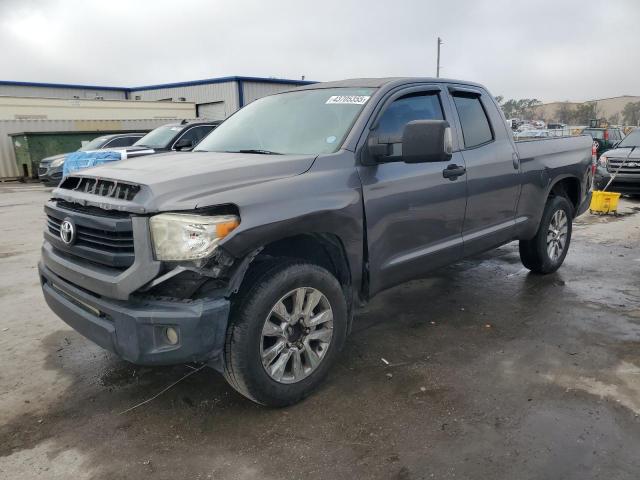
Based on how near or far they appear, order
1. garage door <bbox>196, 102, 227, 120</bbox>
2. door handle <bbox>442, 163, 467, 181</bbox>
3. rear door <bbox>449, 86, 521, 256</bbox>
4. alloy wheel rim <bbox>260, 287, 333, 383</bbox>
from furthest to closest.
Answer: garage door <bbox>196, 102, 227, 120</bbox>, rear door <bbox>449, 86, 521, 256</bbox>, door handle <bbox>442, 163, 467, 181</bbox>, alloy wheel rim <bbox>260, 287, 333, 383</bbox>

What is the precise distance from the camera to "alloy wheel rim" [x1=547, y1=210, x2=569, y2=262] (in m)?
5.38

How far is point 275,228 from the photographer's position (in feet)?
8.86

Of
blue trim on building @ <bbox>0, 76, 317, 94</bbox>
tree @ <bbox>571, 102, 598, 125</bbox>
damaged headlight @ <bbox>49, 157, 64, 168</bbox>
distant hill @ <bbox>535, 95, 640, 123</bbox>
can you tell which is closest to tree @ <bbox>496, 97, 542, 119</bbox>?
distant hill @ <bbox>535, 95, 640, 123</bbox>

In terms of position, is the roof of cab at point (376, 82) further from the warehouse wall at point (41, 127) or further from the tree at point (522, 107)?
the tree at point (522, 107)

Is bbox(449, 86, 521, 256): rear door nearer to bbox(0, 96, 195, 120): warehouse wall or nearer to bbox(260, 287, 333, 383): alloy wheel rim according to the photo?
bbox(260, 287, 333, 383): alloy wheel rim

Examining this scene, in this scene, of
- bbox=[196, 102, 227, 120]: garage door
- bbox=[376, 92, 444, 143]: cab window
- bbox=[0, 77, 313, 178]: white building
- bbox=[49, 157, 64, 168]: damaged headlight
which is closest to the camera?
bbox=[376, 92, 444, 143]: cab window

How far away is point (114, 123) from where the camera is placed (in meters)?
23.7

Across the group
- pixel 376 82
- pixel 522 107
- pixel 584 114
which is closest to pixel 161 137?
pixel 376 82

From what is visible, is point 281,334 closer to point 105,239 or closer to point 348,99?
point 105,239

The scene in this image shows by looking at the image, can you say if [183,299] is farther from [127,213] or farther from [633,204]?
[633,204]

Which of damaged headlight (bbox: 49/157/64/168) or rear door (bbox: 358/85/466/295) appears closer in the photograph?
rear door (bbox: 358/85/466/295)

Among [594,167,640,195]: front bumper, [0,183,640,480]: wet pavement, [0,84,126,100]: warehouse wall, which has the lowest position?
[0,183,640,480]: wet pavement

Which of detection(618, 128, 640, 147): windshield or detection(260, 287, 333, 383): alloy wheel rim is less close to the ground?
detection(618, 128, 640, 147): windshield

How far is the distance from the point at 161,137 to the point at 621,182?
32.5ft
